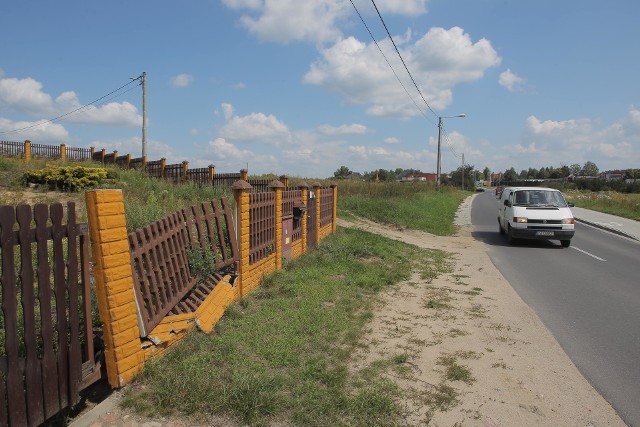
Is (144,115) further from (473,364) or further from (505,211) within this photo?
(473,364)

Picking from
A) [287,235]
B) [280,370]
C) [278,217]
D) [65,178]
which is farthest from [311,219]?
[65,178]

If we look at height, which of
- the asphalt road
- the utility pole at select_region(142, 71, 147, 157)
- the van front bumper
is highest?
the utility pole at select_region(142, 71, 147, 157)

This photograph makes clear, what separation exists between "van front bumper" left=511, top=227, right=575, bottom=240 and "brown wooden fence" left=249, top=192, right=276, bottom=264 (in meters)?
8.82

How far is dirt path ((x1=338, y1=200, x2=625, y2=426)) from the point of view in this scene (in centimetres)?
353

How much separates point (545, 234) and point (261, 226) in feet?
31.9

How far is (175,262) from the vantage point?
15.9 ft

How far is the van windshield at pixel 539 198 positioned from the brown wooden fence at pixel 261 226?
31.2ft

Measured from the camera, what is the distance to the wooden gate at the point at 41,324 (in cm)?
276

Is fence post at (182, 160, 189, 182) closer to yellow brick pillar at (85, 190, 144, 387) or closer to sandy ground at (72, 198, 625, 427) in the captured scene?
sandy ground at (72, 198, 625, 427)

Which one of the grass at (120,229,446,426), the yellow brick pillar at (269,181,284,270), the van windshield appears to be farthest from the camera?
the van windshield

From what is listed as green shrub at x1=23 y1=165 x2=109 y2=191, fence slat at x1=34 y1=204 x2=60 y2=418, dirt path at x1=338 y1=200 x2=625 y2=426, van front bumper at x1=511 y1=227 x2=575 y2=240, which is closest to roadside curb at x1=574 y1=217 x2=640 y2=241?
van front bumper at x1=511 y1=227 x2=575 y2=240

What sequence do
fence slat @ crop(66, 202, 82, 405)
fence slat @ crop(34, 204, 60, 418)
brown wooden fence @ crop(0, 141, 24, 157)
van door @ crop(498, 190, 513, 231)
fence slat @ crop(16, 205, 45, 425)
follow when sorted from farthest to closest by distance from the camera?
brown wooden fence @ crop(0, 141, 24, 157) < van door @ crop(498, 190, 513, 231) < fence slat @ crop(66, 202, 82, 405) < fence slat @ crop(34, 204, 60, 418) < fence slat @ crop(16, 205, 45, 425)

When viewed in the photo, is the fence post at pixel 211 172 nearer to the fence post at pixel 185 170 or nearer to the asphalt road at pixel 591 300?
the fence post at pixel 185 170

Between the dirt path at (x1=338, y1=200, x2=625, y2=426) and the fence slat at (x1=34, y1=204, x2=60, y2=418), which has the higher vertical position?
the fence slat at (x1=34, y1=204, x2=60, y2=418)
